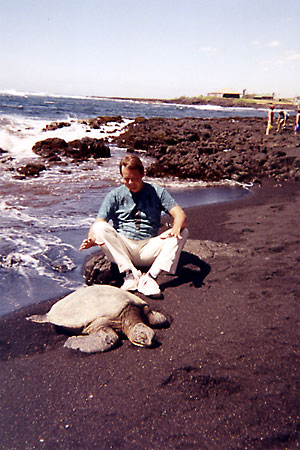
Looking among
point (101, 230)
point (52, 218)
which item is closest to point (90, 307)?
point (101, 230)

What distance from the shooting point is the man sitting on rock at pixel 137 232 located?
12.4 ft

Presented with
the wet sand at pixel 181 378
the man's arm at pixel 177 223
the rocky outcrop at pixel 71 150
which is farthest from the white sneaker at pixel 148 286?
the rocky outcrop at pixel 71 150

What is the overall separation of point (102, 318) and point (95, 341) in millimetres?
265

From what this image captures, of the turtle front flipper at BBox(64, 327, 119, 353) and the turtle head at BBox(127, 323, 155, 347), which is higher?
the turtle head at BBox(127, 323, 155, 347)

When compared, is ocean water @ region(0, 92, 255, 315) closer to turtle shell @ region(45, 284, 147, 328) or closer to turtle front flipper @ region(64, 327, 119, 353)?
turtle shell @ region(45, 284, 147, 328)

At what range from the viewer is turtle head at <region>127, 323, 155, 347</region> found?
2.95 m

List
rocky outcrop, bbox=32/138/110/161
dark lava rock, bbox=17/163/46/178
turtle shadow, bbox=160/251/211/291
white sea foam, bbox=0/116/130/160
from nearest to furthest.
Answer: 1. turtle shadow, bbox=160/251/211/291
2. dark lava rock, bbox=17/163/46/178
3. rocky outcrop, bbox=32/138/110/161
4. white sea foam, bbox=0/116/130/160

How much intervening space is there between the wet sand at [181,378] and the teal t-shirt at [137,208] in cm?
75

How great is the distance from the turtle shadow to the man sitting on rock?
0.27 metres

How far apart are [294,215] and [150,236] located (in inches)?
147

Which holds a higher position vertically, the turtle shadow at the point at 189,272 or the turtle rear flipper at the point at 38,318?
the turtle shadow at the point at 189,272

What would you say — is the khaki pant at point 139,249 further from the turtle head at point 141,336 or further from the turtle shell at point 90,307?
the turtle head at point 141,336

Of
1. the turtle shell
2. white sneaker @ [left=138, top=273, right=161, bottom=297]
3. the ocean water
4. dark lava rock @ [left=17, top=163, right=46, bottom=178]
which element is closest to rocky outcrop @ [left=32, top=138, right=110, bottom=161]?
the ocean water

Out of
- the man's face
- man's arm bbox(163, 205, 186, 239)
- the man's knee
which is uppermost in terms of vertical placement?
the man's face
